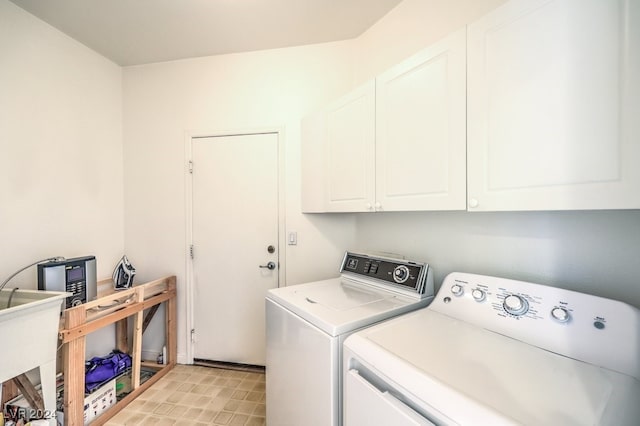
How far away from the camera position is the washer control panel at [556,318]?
768 millimetres

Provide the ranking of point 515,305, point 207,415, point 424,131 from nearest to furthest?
1. point 515,305
2. point 424,131
3. point 207,415

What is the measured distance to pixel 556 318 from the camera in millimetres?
886

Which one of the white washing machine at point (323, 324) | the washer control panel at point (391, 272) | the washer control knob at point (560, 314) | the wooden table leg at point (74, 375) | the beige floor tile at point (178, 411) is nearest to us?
the washer control knob at point (560, 314)

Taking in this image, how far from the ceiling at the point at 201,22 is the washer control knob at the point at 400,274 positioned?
172 centimetres

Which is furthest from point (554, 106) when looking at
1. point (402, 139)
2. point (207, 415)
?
point (207, 415)

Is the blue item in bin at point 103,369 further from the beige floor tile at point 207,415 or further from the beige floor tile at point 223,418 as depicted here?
the beige floor tile at point 223,418

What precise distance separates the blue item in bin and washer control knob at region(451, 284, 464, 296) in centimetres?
227

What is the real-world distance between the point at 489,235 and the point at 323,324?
0.91 m

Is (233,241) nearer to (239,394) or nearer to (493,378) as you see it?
(239,394)

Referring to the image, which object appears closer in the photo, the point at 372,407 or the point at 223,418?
the point at 372,407

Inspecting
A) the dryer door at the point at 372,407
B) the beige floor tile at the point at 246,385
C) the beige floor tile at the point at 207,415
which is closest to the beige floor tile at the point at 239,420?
the beige floor tile at the point at 207,415

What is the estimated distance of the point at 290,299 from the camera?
1.39m

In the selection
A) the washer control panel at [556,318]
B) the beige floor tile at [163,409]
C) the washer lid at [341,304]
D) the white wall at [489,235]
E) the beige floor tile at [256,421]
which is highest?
the white wall at [489,235]

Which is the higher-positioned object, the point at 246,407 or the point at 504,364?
the point at 504,364
